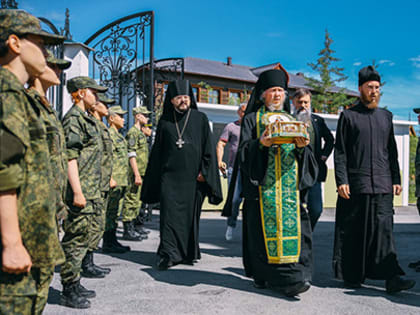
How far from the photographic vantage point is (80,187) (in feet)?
12.5

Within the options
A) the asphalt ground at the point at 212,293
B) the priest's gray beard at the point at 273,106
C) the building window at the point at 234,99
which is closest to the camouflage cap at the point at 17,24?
the asphalt ground at the point at 212,293

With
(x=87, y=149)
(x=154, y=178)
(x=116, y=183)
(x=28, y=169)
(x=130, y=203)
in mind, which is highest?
(x=87, y=149)

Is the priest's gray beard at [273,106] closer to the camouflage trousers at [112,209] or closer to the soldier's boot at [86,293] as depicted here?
the soldier's boot at [86,293]

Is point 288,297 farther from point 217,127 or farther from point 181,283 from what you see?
point 217,127

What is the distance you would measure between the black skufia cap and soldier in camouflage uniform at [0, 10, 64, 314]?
11.0 feet

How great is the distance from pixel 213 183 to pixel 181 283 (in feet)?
4.95

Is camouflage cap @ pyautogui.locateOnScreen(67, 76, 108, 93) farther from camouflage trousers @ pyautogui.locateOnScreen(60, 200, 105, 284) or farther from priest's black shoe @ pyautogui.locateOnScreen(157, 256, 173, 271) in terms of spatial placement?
priest's black shoe @ pyautogui.locateOnScreen(157, 256, 173, 271)

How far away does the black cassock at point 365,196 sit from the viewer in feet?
14.6

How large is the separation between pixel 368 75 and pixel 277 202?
1682 millimetres

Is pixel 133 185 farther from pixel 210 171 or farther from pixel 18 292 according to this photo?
pixel 18 292

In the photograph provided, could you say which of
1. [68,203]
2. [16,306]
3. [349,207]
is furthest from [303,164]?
[16,306]

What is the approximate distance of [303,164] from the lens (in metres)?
4.25

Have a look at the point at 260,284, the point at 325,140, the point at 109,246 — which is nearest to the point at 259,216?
the point at 260,284

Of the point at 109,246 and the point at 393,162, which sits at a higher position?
the point at 393,162
